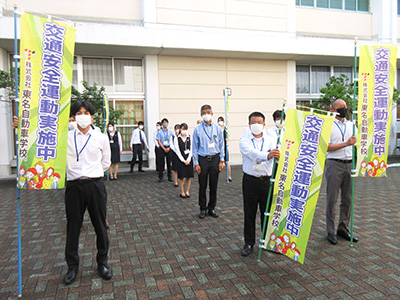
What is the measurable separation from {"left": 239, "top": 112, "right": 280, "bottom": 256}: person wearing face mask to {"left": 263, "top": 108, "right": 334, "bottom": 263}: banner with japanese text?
0.99 feet

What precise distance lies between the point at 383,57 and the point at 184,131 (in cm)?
464

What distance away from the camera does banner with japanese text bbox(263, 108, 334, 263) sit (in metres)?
3.37

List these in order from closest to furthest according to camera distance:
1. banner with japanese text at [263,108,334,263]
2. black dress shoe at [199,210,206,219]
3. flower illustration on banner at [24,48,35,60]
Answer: flower illustration on banner at [24,48,35,60]
banner with japanese text at [263,108,334,263]
black dress shoe at [199,210,206,219]

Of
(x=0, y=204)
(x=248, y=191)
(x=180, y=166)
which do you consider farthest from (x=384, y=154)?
(x=0, y=204)

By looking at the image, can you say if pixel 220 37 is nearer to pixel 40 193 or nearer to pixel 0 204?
pixel 40 193

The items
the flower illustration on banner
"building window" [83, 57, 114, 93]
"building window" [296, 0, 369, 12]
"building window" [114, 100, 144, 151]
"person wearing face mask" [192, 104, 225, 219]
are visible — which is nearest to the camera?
the flower illustration on banner

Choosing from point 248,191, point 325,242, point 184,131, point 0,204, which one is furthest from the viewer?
point 184,131

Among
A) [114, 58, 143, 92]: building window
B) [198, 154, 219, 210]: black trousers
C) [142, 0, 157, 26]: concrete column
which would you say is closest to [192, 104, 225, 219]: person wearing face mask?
[198, 154, 219, 210]: black trousers

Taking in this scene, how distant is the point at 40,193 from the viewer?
794 centimetres

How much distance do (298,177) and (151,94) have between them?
9.82 m

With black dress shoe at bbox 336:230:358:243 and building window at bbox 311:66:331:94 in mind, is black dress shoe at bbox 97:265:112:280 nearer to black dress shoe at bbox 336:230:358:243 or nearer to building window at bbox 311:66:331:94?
black dress shoe at bbox 336:230:358:243

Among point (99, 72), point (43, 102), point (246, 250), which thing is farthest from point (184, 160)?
point (99, 72)

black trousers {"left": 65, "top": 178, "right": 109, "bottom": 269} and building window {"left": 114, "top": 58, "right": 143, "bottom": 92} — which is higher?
building window {"left": 114, "top": 58, "right": 143, "bottom": 92}

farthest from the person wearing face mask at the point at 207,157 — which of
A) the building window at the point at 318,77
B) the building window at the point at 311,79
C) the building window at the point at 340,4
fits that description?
the building window at the point at 340,4
